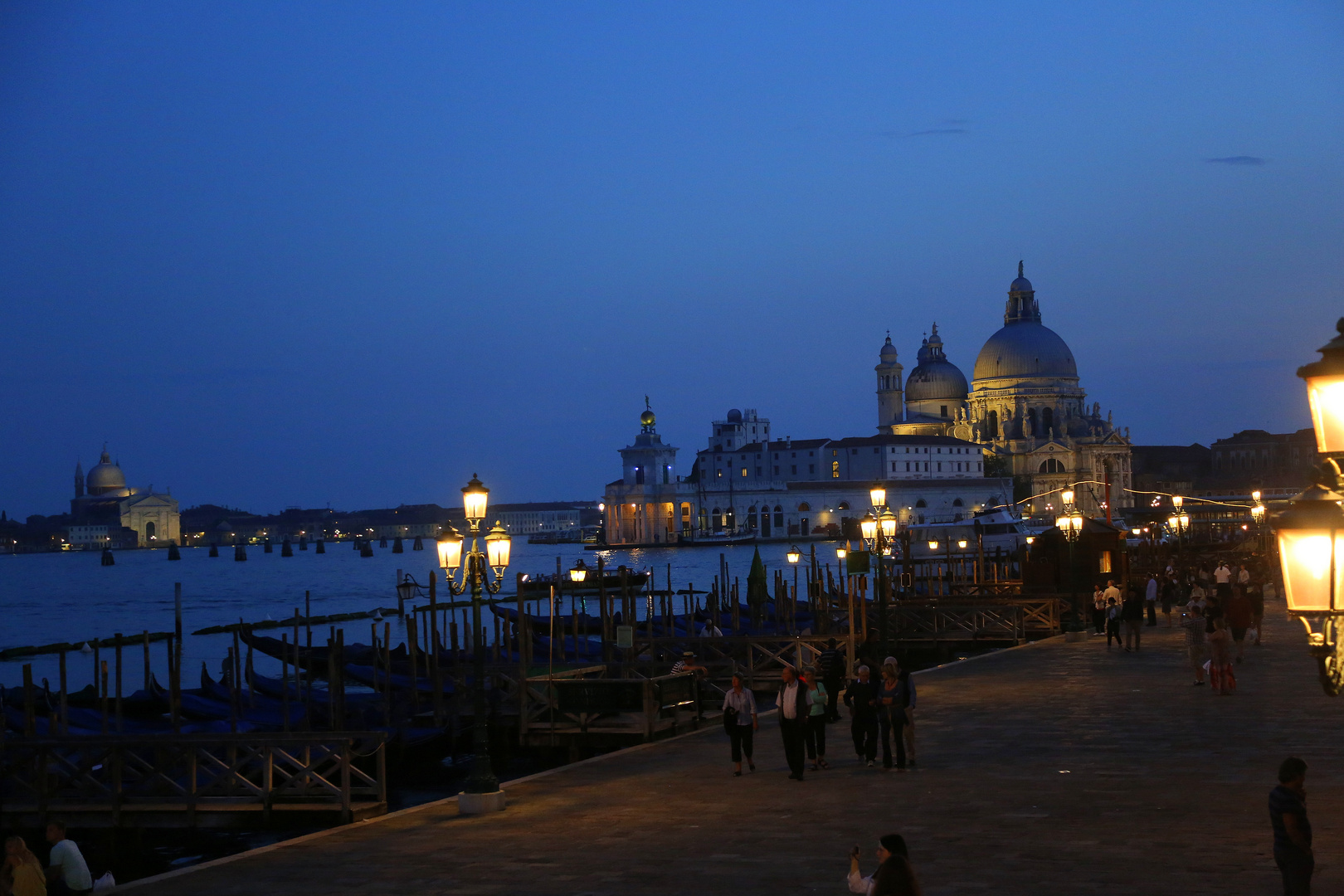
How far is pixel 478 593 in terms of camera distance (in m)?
11.4

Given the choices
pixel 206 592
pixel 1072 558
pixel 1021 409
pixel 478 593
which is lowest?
pixel 206 592

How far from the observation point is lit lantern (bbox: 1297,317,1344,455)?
425cm

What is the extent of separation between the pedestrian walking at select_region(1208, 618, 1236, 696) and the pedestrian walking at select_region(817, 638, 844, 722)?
11.8ft

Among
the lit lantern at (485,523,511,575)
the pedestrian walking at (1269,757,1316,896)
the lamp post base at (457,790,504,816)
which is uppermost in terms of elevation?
the lit lantern at (485,523,511,575)

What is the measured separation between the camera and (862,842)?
869 centimetres

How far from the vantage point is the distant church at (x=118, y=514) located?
596 ft

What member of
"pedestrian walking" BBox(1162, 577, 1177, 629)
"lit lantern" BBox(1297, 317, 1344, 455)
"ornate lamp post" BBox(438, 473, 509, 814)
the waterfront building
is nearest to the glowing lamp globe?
"lit lantern" BBox(1297, 317, 1344, 455)

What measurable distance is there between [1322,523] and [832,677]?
10.8 meters

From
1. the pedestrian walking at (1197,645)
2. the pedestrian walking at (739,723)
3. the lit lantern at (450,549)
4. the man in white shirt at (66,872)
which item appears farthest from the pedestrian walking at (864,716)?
the man in white shirt at (66,872)

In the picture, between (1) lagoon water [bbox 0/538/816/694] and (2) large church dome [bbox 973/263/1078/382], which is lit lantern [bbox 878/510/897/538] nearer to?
(1) lagoon water [bbox 0/538/816/694]

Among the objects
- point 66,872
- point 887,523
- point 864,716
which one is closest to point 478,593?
point 864,716

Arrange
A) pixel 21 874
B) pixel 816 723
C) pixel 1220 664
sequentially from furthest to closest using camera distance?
1. pixel 1220 664
2. pixel 816 723
3. pixel 21 874

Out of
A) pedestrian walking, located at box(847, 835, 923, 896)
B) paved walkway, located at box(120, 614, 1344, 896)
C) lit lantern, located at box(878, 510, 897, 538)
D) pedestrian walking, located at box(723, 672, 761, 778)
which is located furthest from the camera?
lit lantern, located at box(878, 510, 897, 538)

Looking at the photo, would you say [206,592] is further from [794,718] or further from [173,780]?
[794,718]
